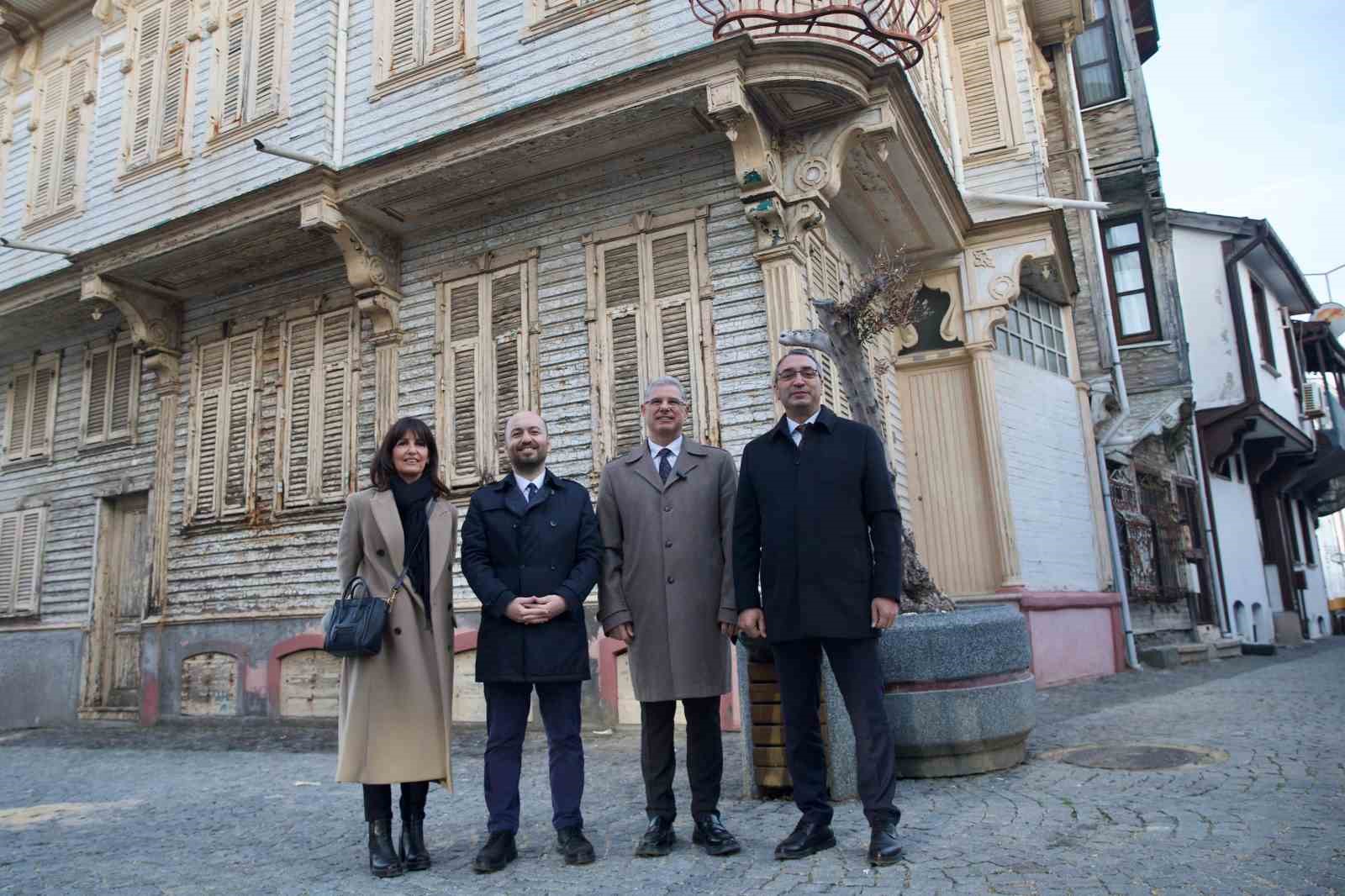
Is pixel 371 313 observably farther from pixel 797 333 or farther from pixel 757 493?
pixel 757 493

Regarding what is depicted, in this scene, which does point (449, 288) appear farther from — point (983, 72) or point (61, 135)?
point (61, 135)

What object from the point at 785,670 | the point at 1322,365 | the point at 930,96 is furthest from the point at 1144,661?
the point at 1322,365

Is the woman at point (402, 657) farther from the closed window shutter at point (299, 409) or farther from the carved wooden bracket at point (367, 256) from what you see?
the closed window shutter at point (299, 409)

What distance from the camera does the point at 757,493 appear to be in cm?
394

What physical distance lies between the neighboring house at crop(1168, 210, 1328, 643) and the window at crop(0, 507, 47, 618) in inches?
694

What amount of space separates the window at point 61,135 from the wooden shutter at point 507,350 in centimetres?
743

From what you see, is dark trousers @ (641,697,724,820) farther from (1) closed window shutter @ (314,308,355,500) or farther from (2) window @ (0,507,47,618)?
(2) window @ (0,507,47,618)

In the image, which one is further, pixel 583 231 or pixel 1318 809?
pixel 583 231

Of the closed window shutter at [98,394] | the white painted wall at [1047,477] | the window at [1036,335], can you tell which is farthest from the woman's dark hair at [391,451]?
the closed window shutter at [98,394]

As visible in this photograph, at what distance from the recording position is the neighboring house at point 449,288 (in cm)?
844

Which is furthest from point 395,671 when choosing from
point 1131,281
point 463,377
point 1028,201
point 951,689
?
point 1131,281

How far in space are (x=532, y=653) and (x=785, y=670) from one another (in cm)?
104

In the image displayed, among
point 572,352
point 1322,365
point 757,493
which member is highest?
point 1322,365

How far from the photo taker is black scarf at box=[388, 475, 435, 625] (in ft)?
13.4
